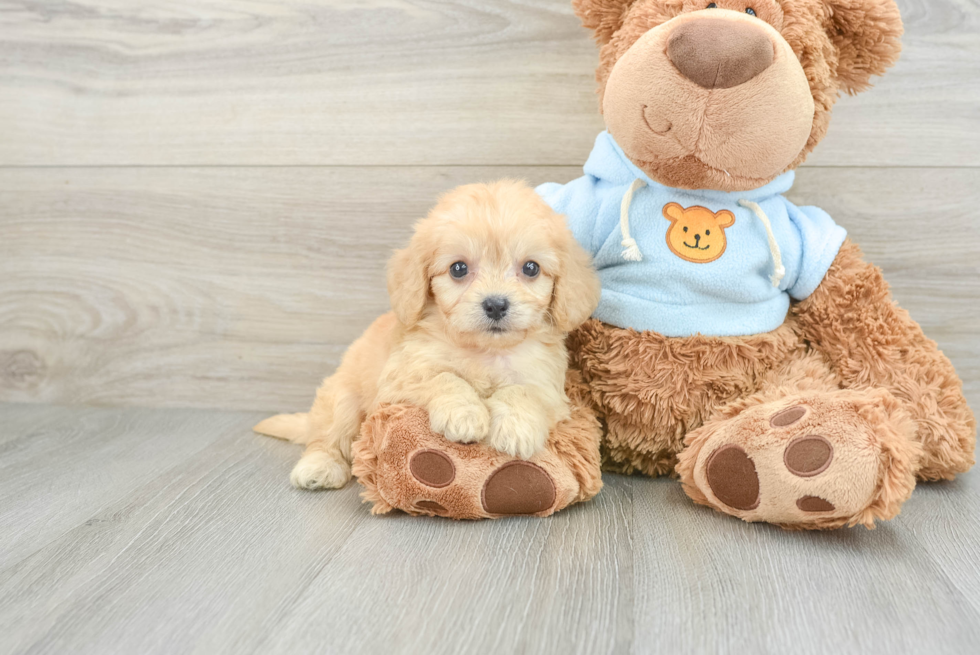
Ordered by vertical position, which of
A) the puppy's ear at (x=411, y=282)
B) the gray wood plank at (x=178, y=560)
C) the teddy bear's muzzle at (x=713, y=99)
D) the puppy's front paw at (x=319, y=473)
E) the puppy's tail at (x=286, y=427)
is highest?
the teddy bear's muzzle at (x=713, y=99)

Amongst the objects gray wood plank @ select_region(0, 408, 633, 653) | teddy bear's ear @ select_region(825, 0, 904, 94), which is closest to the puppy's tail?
gray wood plank @ select_region(0, 408, 633, 653)

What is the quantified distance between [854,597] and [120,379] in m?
1.59

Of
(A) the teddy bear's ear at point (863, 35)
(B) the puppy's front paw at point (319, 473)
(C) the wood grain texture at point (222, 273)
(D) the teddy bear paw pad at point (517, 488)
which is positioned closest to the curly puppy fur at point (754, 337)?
(A) the teddy bear's ear at point (863, 35)

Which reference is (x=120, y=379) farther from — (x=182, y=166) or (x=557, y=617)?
(x=557, y=617)

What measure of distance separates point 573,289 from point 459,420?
254mm

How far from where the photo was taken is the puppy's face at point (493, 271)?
3.42 ft

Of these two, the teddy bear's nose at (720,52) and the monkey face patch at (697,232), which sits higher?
the teddy bear's nose at (720,52)

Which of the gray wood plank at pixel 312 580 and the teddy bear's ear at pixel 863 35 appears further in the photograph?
the teddy bear's ear at pixel 863 35

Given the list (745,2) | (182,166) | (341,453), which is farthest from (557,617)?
(182,166)

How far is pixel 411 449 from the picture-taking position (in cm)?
105

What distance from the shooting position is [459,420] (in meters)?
1.01

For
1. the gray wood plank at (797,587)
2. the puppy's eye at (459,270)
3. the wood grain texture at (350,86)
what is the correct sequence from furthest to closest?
the wood grain texture at (350,86)
the puppy's eye at (459,270)
the gray wood plank at (797,587)

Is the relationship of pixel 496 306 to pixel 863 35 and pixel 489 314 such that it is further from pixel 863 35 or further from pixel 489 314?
pixel 863 35

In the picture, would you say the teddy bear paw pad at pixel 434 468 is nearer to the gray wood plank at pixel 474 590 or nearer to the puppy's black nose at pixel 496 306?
the gray wood plank at pixel 474 590
